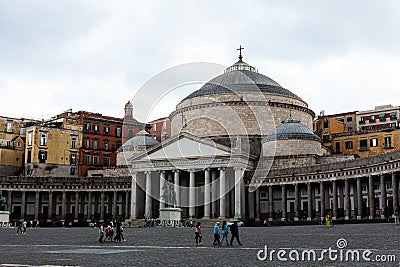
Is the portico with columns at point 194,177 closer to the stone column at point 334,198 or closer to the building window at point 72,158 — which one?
the stone column at point 334,198

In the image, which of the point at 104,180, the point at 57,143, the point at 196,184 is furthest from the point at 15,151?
the point at 196,184

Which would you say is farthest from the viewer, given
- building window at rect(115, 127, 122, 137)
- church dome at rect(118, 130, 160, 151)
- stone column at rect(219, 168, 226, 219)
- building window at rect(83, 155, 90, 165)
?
building window at rect(115, 127, 122, 137)

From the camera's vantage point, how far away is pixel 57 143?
8569 centimetres

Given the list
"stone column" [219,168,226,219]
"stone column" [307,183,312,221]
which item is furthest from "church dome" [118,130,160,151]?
"stone column" [307,183,312,221]

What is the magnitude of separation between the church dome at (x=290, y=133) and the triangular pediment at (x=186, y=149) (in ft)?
25.2

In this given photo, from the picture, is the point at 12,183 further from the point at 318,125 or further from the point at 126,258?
the point at 126,258

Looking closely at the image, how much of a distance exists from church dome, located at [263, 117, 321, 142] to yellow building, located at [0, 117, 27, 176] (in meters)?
37.8

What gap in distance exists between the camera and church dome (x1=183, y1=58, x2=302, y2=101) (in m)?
80.7

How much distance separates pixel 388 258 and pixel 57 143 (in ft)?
245

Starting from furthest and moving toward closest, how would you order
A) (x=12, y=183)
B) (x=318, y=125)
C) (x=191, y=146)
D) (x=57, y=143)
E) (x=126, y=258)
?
(x=318, y=125)
(x=57, y=143)
(x=12, y=183)
(x=191, y=146)
(x=126, y=258)

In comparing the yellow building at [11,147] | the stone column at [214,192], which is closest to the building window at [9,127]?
the yellow building at [11,147]

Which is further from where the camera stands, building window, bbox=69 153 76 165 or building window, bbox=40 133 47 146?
building window, bbox=69 153 76 165

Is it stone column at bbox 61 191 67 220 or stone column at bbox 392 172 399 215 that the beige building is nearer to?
stone column at bbox 61 191 67 220

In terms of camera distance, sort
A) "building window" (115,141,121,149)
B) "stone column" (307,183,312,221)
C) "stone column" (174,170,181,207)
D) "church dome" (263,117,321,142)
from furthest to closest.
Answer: "building window" (115,141,121,149) < "church dome" (263,117,321,142) < "stone column" (174,170,181,207) < "stone column" (307,183,312,221)
